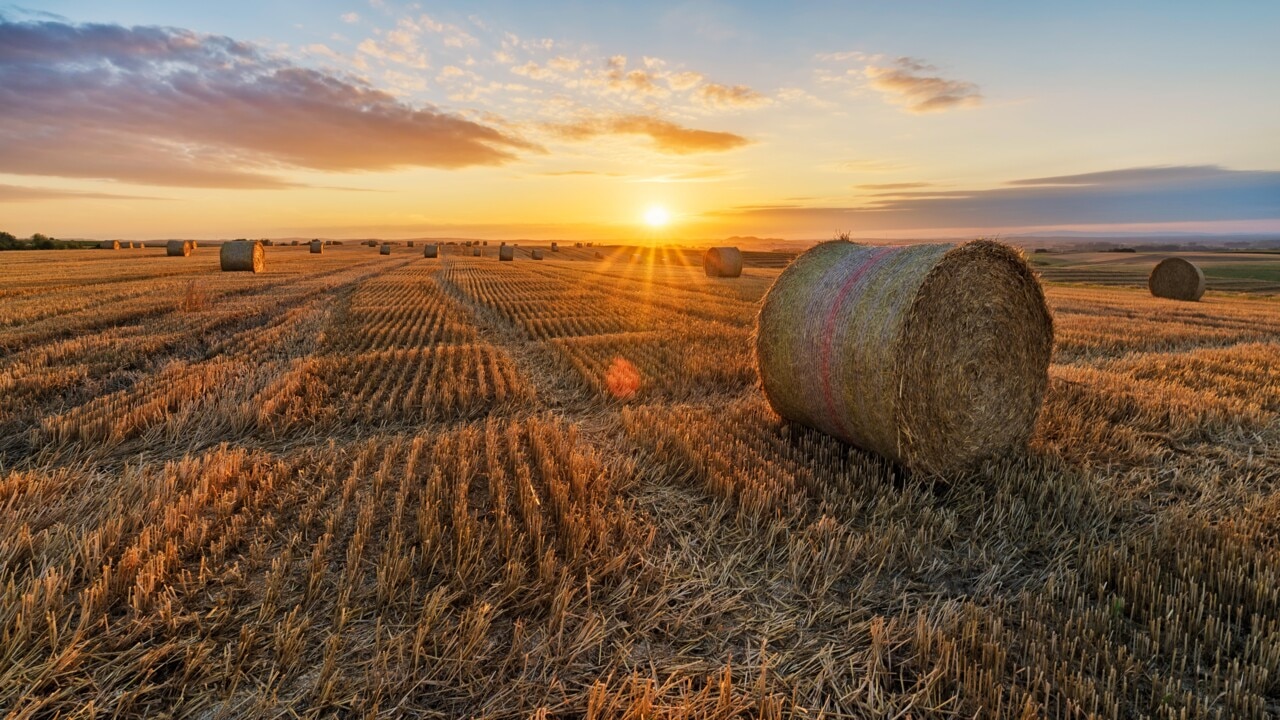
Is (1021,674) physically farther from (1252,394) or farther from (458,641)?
(1252,394)

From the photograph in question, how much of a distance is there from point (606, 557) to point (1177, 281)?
106 feet

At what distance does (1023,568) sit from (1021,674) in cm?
135

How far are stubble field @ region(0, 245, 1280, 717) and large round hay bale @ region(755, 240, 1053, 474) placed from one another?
345 mm

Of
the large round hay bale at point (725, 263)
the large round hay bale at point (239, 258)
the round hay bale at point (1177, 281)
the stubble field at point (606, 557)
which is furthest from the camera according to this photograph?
the large round hay bale at point (725, 263)

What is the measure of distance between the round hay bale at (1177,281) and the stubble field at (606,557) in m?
22.4

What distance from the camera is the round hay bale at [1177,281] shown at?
24797 mm

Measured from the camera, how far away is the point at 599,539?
416 centimetres

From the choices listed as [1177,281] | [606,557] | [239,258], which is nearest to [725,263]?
[1177,281]

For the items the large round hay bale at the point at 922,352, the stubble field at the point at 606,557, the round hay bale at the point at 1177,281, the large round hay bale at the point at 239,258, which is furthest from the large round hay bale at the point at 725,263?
the large round hay bale at the point at 922,352

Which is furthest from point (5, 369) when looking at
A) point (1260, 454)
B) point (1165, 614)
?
point (1260, 454)

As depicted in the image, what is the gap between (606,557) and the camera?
3984 millimetres

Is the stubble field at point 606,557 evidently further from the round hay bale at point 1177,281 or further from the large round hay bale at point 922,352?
the round hay bale at point 1177,281

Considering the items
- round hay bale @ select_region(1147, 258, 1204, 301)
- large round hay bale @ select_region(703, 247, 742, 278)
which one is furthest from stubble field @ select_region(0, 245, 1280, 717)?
large round hay bale @ select_region(703, 247, 742, 278)

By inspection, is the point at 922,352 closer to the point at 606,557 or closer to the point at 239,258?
the point at 606,557
